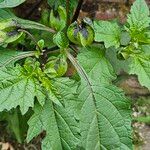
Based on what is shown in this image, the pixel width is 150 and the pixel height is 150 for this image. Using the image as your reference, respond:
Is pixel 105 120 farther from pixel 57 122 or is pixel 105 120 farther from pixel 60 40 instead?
pixel 60 40

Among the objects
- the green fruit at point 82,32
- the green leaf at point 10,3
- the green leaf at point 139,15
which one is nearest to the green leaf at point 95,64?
the green fruit at point 82,32

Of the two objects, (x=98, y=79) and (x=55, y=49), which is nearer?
(x=98, y=79)

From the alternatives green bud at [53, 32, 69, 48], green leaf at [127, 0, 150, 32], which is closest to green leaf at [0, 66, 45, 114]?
green bud at [53, 32, 69, 48]

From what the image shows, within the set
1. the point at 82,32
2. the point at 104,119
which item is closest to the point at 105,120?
the point at 104,119

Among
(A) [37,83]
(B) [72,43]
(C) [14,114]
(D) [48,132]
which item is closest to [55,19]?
Result: (B) [72,43]

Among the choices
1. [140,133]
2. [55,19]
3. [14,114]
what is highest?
[55,19]

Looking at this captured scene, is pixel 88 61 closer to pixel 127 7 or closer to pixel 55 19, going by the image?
pixel 55 19

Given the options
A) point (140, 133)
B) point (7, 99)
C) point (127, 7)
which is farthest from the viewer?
point (140, 133)
